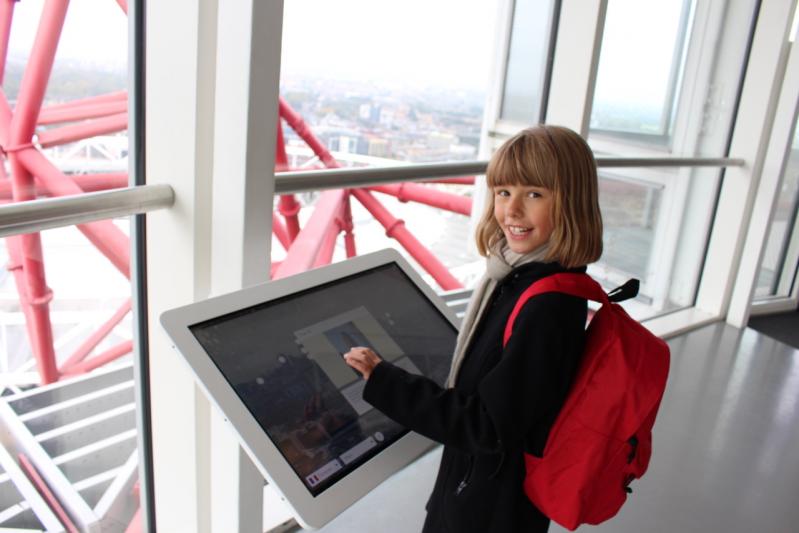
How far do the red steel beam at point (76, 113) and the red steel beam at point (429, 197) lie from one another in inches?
94.6

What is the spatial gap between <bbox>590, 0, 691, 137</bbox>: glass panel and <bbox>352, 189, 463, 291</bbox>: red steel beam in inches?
96.8

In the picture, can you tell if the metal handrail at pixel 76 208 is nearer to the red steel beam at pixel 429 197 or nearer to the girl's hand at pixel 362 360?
the girl's hand at pixel 362 360

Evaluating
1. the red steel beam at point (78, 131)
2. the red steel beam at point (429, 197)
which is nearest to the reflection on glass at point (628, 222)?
the red steel beam at point (429, 197)

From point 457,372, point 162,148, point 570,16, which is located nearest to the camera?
point 457,372

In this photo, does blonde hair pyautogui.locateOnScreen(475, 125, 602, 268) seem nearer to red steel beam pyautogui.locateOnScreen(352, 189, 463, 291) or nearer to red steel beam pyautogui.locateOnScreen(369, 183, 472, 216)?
red steel beam pyautogui.locateOnScreen(369, 183, 472, 216)

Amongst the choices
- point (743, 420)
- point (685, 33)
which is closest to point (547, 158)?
point (743, 420)

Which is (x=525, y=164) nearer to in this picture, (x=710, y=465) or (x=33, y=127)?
(x=710, y=465)

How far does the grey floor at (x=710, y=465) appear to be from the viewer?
1764 mm

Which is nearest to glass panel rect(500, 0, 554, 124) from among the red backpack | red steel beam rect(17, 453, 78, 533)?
the red backpack

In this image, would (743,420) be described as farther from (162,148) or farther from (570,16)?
(162,148)

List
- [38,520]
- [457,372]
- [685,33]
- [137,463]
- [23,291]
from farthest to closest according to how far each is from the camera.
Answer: [685,33]
[23,291]
[38,520]
[137,463]
[457,372]

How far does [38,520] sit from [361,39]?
7.97 ft

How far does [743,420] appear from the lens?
Answer: 8.09ft

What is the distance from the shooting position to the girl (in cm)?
83
